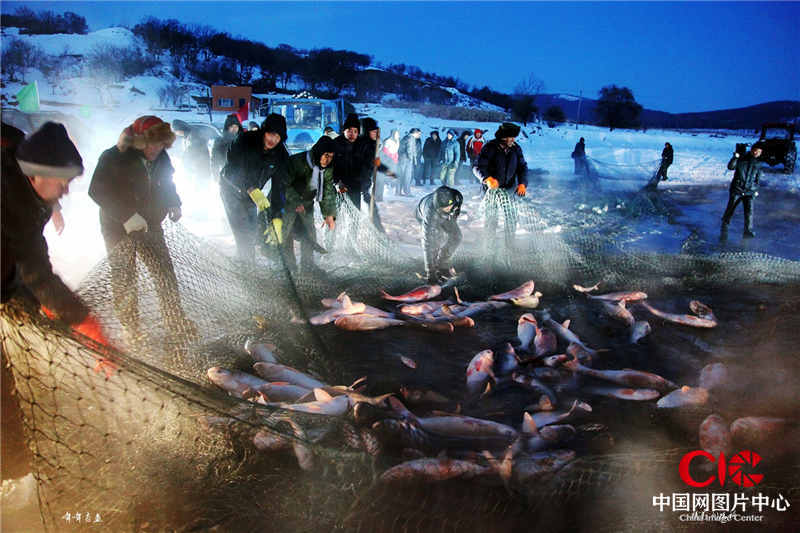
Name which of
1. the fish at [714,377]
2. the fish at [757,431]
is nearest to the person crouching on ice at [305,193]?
the fish at [714,377]

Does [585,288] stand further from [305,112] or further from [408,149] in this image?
[305,112]

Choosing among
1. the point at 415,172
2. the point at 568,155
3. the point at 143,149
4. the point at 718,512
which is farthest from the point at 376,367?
the point at 568,155

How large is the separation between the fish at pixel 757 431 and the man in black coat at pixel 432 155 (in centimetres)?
1494

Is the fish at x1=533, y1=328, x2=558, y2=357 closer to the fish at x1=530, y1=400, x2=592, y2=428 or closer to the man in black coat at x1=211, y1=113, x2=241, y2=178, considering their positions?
the fish at x1=530, y1=400, x2=592, y2=428

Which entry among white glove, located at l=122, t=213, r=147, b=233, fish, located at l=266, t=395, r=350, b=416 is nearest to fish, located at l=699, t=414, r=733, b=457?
fish, located at l=266, t=395, r=350, b=416

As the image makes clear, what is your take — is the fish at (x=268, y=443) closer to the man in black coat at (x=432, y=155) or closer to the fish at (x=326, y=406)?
the fish at (x=326, y=406)

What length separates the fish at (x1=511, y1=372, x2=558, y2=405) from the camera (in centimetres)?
366

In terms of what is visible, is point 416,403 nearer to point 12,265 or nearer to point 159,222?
point 12,265

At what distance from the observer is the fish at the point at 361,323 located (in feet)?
15.4

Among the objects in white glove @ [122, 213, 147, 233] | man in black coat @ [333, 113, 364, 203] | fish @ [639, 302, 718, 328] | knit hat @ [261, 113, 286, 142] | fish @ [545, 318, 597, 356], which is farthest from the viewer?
man in black coat @ [333, 113, 364, 203]

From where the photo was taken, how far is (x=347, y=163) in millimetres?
7281

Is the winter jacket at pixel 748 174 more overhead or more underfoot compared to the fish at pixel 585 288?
more overhead

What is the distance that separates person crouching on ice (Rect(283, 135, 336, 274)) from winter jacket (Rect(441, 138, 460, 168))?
9744 mm

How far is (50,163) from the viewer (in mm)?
2859
